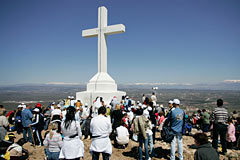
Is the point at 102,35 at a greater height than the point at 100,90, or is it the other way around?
the point at 102,35

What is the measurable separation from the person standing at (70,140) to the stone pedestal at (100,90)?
6455 mm

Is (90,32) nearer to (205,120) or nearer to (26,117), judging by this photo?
(26,117)

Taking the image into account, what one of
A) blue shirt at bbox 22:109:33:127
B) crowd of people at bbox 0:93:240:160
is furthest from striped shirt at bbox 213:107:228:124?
blue shirt at bbox 22:109:33:127

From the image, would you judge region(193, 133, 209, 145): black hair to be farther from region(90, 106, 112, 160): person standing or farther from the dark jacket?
region(90, 106, 112, 160): person standing

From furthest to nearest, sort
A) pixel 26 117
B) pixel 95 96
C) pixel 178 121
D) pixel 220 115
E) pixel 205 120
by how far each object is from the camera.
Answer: pixel 95 96 → pixel 205 120 → pixel 26 117 → pixel 220 115 → pixel 178 121

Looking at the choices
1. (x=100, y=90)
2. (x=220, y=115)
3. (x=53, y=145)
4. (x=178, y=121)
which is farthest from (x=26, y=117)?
(x=220, y=115)

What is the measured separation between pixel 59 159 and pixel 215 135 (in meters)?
4.64

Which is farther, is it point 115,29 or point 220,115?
Answer: point 115,29

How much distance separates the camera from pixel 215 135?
5.01m

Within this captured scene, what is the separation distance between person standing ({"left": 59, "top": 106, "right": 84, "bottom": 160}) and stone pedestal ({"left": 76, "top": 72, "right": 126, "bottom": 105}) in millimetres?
6455

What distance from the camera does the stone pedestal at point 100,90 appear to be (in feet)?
32.6

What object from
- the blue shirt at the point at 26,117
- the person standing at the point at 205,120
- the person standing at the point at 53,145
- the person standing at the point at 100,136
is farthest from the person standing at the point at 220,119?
the blue shirt at the point at 26,117

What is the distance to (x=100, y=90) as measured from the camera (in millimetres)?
10336

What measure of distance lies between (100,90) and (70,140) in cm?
Answer: 706
